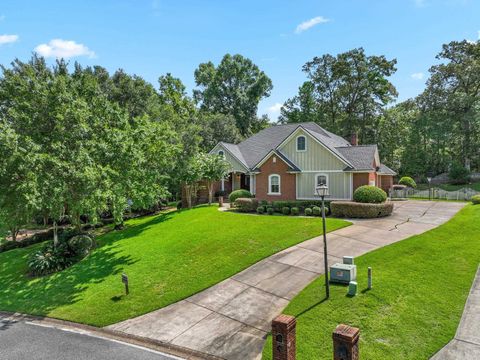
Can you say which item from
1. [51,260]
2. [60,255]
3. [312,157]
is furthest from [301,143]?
[51,260]

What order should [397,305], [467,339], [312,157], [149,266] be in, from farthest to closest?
1. [312,157]
2. [149,266]
3. [397,305]
4. [467,339]

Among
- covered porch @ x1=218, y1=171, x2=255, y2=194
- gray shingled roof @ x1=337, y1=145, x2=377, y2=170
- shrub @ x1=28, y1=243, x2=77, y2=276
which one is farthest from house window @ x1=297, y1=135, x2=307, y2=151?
shrub @ x1=28, y1=243, x2=77, y2=276

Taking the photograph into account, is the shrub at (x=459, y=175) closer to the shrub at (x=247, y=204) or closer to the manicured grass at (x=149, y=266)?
the manicured grass at (x=149, y=266)

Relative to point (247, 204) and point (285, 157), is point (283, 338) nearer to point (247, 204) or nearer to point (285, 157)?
point (247, 204)

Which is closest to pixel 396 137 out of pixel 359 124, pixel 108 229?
pixel 359 124

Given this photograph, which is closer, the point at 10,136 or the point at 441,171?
the point at 10,136

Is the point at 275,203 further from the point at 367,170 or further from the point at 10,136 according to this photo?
the point at 10,136
